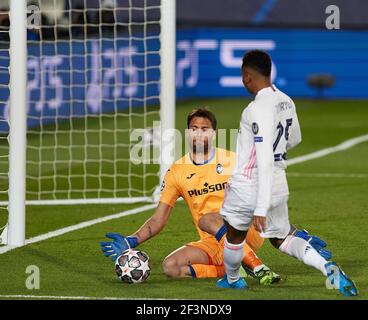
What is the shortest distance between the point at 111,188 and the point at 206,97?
46.3 feet

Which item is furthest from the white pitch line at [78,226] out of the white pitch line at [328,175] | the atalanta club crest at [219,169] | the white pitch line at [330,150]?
the white pitch line at [330,150]

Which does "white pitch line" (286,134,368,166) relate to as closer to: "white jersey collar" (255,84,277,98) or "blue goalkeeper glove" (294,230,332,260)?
"blue goalkeeper glove" (294,230,332,260)

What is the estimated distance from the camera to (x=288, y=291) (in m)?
8.41

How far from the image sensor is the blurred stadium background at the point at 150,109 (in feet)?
32.0

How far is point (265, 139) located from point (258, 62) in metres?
0.51

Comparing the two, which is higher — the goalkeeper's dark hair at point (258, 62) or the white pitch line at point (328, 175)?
the goalkeeper's dark hair at point (258, 62)

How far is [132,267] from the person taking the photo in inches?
345

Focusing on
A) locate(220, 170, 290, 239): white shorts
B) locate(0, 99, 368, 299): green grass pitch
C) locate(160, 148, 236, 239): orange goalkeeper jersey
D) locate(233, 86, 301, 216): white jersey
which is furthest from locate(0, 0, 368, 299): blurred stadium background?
locate(233, 86, 301, 216): white jersey

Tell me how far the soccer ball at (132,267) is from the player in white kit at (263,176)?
0.72 m

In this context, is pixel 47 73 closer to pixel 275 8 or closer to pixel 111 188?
pixel 111 188

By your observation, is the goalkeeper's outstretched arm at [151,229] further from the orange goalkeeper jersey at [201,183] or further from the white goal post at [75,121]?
the white goal post at [75,121]

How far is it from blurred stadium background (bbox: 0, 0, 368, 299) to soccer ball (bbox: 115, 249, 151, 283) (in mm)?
98

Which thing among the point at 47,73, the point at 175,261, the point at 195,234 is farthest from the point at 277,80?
the point at 175,261

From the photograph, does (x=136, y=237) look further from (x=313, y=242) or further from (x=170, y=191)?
(x=313, y=242)
